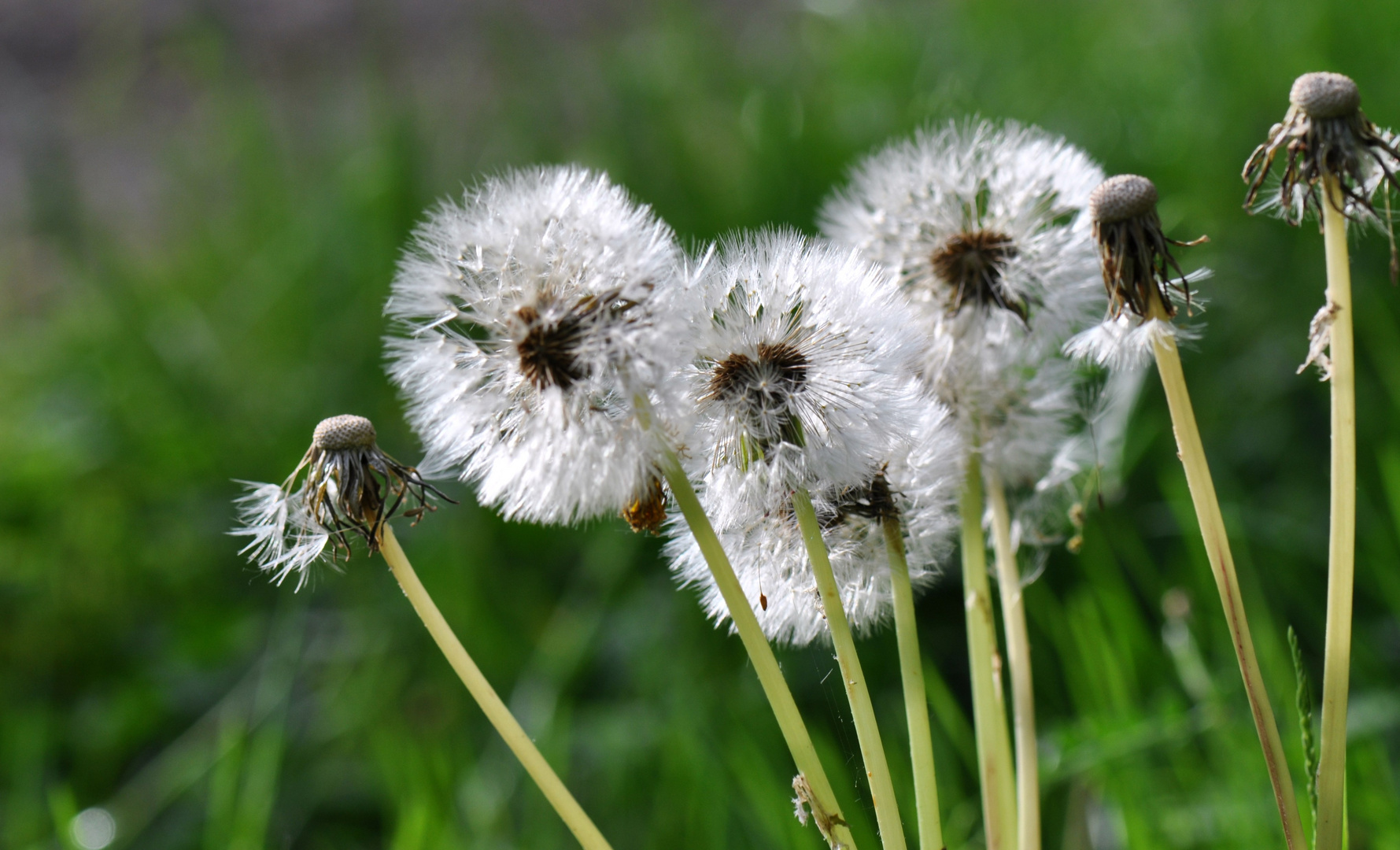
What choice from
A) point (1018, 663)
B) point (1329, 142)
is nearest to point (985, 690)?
point (1018, 663)

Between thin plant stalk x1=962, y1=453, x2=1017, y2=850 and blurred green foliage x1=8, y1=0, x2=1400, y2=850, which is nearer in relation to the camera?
thin plant stalk x1=962, y1=453, x2=1017, y2=850

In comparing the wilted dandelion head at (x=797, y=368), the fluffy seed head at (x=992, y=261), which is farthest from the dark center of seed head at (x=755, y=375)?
the fluffy seed head at (x=992, y=261)

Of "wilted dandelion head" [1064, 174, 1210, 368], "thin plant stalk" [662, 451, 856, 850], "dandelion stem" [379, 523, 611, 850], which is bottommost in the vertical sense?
"dandelion stem" [379, 523, 611, 850]

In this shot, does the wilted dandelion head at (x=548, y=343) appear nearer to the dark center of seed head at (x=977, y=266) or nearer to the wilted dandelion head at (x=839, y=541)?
the wilted dandelion head at (x=839, y=541)

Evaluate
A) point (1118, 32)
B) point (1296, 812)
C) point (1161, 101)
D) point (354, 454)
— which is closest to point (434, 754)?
point (354, 454)

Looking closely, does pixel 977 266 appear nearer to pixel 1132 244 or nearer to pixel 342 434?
pixel 1132 244

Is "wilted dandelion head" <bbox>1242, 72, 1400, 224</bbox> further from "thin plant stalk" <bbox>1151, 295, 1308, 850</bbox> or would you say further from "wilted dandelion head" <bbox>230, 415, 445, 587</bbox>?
"wilted dandelion head" <bbox>230, 415, 445, 587</bbox>

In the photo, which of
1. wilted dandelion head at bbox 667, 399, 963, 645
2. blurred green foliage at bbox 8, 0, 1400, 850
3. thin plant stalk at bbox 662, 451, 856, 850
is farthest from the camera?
blurred green foliage at bbox 8, 0, 1400, 850

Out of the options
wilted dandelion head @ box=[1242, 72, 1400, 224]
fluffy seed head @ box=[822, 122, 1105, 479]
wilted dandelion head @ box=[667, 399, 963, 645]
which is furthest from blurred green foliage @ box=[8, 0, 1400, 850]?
wilted dandelion head @ box=[1242, 72, 1400, 224]

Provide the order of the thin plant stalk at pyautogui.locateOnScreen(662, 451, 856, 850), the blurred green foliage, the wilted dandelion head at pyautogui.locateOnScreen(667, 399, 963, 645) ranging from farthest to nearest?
the blurred green foliage < the wilted dandelion head at pyautogui.locateOnScreen(667, 399, 963, 645) < the thin plant stalk at pyautogui.locateOnScreen(662, 451, 856, 850)
